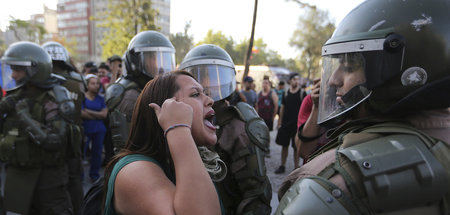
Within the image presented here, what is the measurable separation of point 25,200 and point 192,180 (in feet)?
8.45

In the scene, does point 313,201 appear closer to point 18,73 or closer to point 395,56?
point 395,56

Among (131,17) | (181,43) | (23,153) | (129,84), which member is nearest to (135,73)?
(129,84)

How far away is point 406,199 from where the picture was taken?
2.43ft

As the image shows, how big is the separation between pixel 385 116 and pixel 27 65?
339cm

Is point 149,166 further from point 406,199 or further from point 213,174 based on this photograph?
point 406,199

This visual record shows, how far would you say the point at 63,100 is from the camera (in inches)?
118

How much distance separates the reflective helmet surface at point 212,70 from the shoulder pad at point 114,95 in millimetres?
730

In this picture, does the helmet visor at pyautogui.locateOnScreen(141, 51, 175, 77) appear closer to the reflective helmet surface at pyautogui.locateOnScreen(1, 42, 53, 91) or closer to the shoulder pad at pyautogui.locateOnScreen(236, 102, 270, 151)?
the reflective helmet surface at pyautogui.locateOnScreen(1, 42, 53, 91)

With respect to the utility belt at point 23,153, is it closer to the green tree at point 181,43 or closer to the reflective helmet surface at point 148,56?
the reflective helmet surface at point 148,56

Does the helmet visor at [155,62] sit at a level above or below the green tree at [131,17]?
below

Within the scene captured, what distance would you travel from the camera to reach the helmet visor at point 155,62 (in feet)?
10.0

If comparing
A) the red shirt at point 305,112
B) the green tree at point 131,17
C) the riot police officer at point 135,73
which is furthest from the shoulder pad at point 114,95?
the green tree at point 131,17

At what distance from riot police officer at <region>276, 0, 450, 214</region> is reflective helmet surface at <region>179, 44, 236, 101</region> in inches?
52.6

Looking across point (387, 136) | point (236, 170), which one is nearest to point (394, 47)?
point (387, 136)
